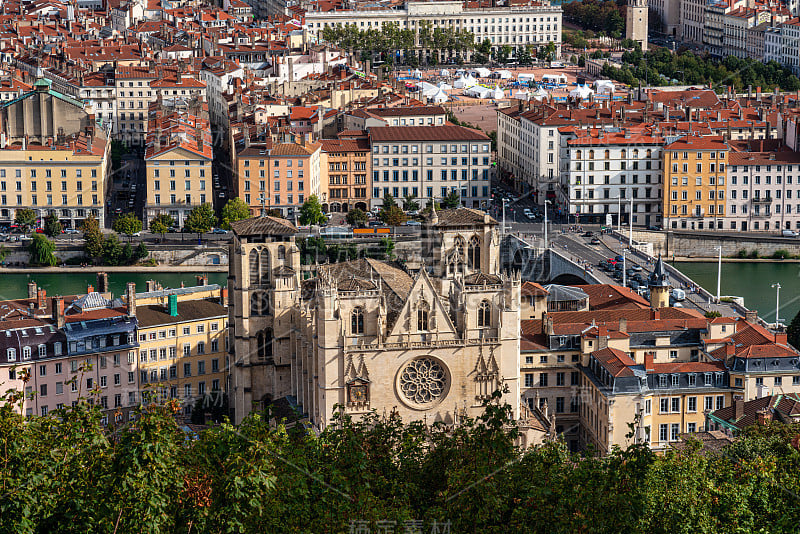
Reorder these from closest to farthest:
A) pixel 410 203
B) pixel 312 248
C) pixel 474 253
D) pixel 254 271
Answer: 1. pixel 254 271
2. pixel 474 253
3. pixel 312 248
4. pixel 410 203

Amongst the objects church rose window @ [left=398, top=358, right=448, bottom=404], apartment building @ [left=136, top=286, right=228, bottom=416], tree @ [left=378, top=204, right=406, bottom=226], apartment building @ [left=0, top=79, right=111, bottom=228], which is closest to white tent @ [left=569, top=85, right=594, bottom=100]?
tree @ [left=378, top=204, right=406, bottom=226]

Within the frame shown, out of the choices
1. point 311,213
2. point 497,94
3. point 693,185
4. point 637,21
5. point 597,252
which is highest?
point 637,21

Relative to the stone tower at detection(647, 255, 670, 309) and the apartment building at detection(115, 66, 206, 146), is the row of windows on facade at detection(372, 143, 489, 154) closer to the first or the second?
the apartment building at detection(115, 66, 206, 146)

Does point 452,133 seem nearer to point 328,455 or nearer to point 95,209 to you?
point 95,209

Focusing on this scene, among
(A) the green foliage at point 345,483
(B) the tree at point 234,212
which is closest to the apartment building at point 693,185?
(B) the tree at point 234,212

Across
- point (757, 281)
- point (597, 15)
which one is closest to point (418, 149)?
point (757, 281)

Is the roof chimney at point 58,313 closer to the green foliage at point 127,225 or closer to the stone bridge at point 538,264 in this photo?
the stone bridge at point 538,264

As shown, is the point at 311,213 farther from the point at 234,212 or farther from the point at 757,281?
the point at 757,281

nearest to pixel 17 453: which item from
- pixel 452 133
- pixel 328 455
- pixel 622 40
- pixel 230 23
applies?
pixel 328 455
